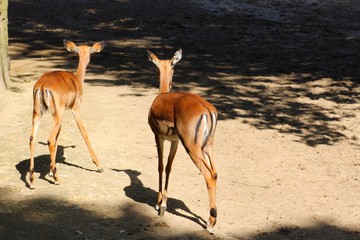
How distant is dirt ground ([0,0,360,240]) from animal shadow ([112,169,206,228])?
3 centimetres

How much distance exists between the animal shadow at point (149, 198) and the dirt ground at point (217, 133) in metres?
0.03

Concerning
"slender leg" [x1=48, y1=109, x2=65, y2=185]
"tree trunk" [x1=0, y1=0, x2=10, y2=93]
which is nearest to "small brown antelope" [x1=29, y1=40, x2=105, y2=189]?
"slender leg" [x1=48, y1=109, x2=65, y2=185]

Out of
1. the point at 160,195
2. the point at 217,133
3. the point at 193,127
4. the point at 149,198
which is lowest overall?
the point at 217,133

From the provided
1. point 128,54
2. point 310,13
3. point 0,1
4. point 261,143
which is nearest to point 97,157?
point 261,143

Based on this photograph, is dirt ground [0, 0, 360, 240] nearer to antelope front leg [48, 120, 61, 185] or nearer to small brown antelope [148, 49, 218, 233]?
antelope front leg [48, 120, 61, 185]

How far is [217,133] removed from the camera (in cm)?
1158

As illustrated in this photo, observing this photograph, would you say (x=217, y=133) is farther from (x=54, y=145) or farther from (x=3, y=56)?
(x=3, y=56)

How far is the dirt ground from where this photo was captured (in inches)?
323

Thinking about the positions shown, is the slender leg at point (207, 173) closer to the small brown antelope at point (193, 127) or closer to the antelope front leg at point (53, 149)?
the small brown antelope at point (193, 127)

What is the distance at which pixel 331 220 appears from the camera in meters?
8.51

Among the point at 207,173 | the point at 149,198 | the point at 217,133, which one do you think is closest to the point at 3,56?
the point at 217,133

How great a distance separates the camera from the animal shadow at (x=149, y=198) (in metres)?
8.27

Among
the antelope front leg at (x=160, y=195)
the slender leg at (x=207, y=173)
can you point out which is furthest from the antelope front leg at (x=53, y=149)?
the slender leg at (x=207, y=173)

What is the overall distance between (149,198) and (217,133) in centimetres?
301
